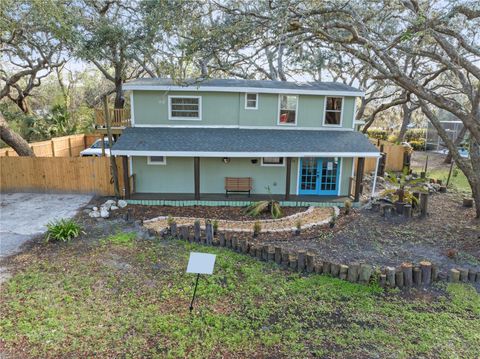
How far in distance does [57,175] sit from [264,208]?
890cm

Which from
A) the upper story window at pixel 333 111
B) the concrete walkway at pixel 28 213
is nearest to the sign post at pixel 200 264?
the concrete walkway at pixel 28 213

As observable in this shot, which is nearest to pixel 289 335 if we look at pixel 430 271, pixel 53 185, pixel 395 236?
pixel 430 271

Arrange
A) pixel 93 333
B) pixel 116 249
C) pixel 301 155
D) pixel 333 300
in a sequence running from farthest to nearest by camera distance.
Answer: pixel 301 155, pixel 116 249, pixel 333 300, pixel 93 333

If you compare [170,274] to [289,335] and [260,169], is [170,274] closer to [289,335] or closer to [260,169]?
[289,335]

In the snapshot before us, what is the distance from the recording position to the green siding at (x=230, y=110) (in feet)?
45.1

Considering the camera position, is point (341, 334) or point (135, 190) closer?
point (341, 334)

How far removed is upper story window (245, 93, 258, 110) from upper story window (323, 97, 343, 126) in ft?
10.4

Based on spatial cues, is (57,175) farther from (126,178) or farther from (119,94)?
(119,94)

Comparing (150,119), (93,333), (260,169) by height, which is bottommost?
(93,333)

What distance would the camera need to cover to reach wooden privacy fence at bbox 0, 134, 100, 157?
17047mm

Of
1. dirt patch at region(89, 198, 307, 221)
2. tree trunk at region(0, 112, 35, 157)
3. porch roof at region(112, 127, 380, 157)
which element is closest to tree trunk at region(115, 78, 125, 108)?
tree trunk at region(0, 112, 35, 157)

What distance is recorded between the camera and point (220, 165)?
13742 mm

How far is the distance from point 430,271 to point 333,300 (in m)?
2.41

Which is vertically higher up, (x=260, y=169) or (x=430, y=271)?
(x=260, y=169)
